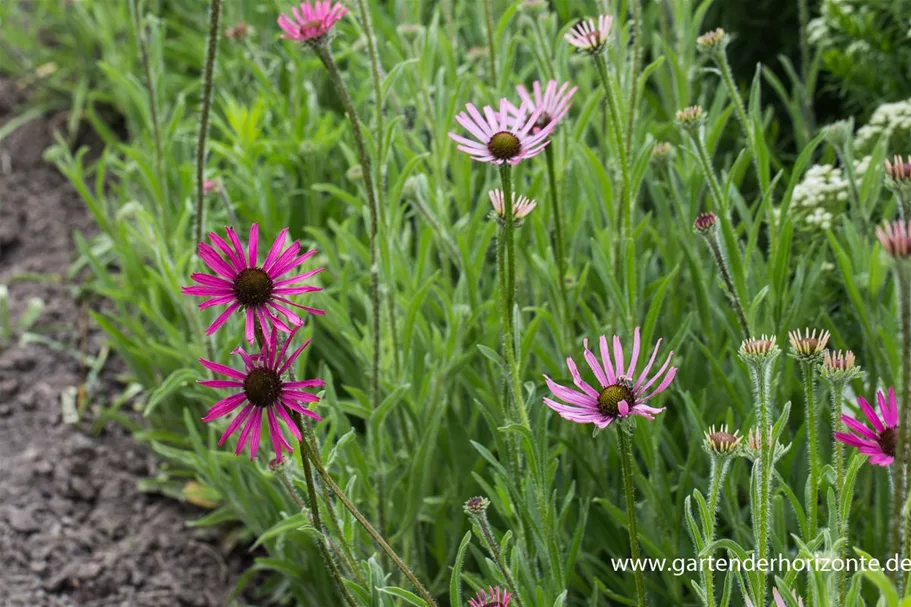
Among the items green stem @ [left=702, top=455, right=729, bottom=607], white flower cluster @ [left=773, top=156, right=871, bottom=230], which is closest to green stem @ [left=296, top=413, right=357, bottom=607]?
green stem @ [left=702, top=455, right=729, bottom=607]

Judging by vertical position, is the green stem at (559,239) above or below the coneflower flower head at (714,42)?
below

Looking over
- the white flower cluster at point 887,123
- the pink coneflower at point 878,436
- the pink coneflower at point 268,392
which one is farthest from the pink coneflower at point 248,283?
the white flower cluster at point 887,123

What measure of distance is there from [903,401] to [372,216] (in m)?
0.84

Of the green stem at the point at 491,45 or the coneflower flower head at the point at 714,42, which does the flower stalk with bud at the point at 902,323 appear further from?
the green stem at the point at 491,45

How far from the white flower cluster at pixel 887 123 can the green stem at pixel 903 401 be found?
103 centimetres

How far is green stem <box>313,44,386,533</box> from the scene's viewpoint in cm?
134

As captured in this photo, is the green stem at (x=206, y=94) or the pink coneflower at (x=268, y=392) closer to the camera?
the pink coneflower at (x=268, y=392)

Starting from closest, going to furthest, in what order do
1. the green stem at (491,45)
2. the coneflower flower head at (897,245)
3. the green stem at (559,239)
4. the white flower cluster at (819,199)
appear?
1. the coneflower flower head at (897,245)
2. the green stem at (559,239)
3. the white flower cluster at (819,199)
4. the green stem at (491,45)

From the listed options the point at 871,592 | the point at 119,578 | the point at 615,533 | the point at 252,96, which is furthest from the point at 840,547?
the point at 252,96

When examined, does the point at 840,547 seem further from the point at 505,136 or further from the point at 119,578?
the point at 119,578

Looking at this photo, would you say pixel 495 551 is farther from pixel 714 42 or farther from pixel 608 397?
pixel 714 42

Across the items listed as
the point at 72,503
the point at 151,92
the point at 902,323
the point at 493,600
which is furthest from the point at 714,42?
the point at 72,503

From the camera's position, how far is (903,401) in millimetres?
855

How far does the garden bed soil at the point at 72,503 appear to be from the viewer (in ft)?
6.31
